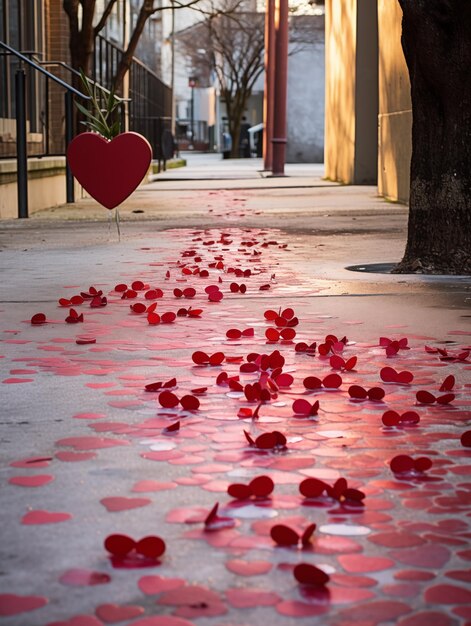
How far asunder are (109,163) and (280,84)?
17.4m

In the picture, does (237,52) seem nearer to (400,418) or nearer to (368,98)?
(368,98)

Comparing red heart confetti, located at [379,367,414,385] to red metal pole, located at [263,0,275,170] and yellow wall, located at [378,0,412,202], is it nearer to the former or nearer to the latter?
yellow wall, located at [378,0,412,202]

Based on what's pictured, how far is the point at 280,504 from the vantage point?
2.66m

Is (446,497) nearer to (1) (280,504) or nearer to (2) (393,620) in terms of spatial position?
(1) (280,504)

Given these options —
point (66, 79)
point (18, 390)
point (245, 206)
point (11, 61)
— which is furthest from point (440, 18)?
point (66, 79)

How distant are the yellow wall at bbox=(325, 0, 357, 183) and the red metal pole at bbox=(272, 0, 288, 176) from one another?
5.64ft

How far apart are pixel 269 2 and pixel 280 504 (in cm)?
2852

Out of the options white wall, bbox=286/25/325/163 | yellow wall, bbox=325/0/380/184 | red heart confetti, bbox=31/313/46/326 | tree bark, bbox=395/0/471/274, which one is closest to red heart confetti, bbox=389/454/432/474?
red heart confetti, bbox=31/313/46/326

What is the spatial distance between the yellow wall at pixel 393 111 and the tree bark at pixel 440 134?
25.3ft

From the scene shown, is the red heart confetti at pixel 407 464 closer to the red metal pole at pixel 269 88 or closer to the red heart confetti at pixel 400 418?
the red heart confetti at pixel 400 418

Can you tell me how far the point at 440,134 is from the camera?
6773 millimetres

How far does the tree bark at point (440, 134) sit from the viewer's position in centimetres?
657

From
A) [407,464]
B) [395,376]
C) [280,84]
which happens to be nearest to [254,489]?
[407,464]

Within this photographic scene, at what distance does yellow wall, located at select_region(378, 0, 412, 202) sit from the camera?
14930 mm
